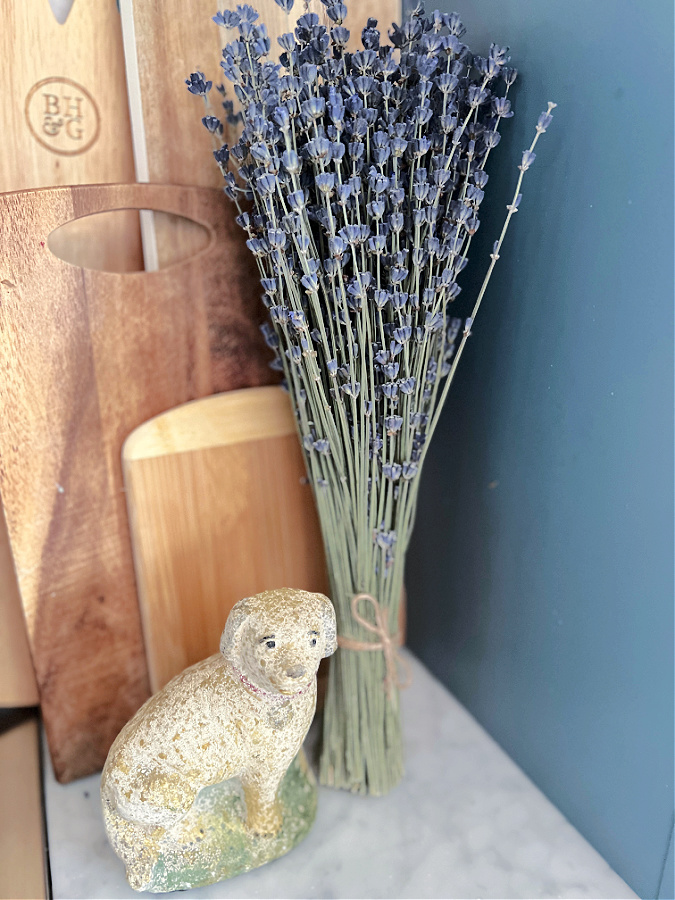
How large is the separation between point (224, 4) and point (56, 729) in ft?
2.89

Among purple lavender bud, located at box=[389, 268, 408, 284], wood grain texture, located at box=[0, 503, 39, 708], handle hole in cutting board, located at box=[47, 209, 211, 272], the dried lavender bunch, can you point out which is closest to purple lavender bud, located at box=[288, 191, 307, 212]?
the dried lavender bunch

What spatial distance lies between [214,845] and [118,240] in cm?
70

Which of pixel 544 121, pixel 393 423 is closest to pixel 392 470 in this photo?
pixel 393 423

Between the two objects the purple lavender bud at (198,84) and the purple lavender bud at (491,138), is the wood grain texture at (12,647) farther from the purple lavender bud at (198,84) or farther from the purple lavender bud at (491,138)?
the purple lavender bud at (491,138)

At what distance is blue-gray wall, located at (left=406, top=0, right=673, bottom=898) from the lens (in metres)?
0.62

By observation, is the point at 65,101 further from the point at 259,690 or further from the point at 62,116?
the point at 259,690

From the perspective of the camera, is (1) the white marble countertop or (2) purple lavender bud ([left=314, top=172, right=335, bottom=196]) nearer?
(2) purple lavender bud ([left=314, top=172, right=335, bottom=196])

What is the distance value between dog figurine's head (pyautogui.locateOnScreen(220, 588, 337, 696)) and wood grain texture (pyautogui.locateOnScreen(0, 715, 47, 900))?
0.34 metres

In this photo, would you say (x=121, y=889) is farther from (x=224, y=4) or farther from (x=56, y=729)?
(x=224, y=4)

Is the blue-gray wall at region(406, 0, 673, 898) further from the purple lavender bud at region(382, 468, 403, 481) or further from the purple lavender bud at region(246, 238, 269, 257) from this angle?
the purple lavender bud at region(246, 238, 269, 257)

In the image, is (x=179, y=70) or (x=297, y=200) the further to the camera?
(x=179, y=70)

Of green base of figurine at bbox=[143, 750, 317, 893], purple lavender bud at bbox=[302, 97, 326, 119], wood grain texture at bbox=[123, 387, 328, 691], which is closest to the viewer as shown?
purple lavender bud at bbox=[302, 97, 326, 119]

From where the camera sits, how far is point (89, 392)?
79cm

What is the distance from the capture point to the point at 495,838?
796 mm
